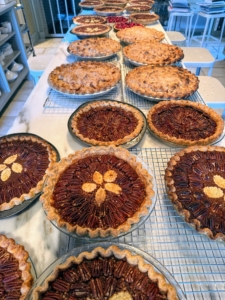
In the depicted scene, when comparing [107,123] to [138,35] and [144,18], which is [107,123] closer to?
[138,35]

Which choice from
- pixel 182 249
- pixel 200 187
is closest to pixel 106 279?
pixel 182 249

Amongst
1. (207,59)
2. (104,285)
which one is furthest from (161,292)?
(207,59)

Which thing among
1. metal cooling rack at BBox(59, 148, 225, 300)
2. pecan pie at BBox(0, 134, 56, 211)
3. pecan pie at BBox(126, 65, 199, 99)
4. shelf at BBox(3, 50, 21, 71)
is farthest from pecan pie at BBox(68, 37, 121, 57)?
shelf at BBox(3, 50, 21, 71)

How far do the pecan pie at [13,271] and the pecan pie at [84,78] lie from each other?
1.50 metres

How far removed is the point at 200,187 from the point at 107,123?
91 centimetres

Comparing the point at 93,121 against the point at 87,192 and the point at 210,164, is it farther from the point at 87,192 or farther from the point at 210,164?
the point at 210,164

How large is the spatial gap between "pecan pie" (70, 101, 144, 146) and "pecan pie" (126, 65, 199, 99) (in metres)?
0.34

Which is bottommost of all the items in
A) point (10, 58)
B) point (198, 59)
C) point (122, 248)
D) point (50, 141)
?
point (10, 58)

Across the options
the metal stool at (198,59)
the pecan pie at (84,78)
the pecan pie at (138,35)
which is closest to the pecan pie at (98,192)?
the pecan pie at (84,78)

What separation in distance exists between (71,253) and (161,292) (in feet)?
1.47

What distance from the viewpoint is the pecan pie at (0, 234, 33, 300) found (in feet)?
3.35

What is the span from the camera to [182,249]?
4.01 ft

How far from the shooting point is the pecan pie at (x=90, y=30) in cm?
347

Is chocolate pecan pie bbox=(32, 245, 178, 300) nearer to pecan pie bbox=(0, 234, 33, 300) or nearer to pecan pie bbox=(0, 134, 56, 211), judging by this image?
pecan pie bbox=(0, 234, 33, 300)
